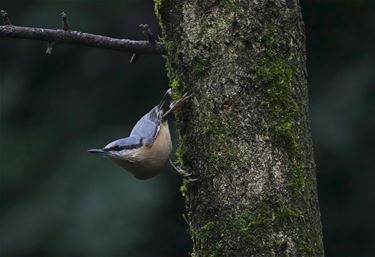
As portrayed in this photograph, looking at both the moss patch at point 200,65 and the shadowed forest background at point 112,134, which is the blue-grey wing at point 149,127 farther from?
the shadowed forest background at point 112,134

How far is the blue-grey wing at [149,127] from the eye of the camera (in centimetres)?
485

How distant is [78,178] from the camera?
7.25 meters

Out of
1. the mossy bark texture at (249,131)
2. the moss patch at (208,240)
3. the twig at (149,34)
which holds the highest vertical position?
the twig at (149,34)

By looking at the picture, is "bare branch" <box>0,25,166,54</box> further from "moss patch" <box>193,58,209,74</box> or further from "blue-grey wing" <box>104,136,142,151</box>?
"blue-grey wing" <box>104,136,142,151</box>

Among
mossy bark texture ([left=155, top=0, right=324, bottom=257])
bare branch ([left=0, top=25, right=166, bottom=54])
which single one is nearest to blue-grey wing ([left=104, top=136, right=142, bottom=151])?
bare branch ([left=0, top=25, right=166, bottom=54])

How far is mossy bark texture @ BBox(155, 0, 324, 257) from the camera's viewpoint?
143 inches

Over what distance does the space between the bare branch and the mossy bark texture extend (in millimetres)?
213

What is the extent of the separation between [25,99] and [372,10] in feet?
8.72

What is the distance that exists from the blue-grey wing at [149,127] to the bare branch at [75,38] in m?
0.91

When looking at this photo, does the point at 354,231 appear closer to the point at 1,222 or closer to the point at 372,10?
the point at 372,10

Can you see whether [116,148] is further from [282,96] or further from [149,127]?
[282,96]

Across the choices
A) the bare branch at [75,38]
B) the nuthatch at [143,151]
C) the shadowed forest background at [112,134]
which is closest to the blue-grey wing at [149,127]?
the nuthatch at [143,151]

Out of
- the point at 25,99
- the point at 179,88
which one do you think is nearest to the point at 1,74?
the point at 25,99

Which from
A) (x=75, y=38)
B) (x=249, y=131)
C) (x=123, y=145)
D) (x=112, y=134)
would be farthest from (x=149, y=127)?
(x=112, y=134)
